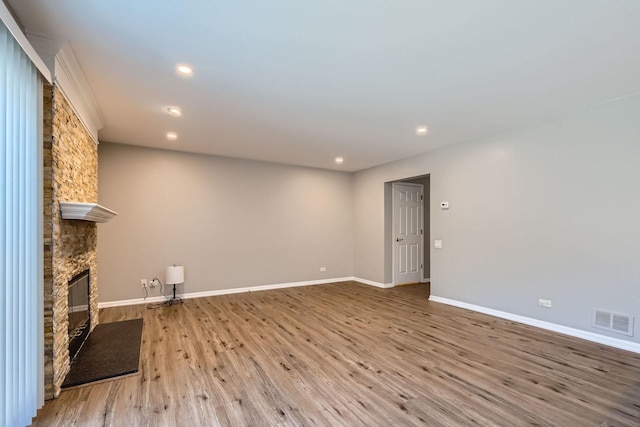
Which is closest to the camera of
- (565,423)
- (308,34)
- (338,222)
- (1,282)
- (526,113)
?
(1,282)

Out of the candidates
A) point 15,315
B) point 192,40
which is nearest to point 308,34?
point 192,40

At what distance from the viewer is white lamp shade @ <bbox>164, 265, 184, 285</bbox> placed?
5.12 meters

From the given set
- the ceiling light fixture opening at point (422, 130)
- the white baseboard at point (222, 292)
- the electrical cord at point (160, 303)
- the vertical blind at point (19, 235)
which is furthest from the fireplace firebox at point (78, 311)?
the ceiling light fixture opening at point (422, 130)

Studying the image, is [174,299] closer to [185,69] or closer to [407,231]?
[185,69]

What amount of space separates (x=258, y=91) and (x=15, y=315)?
2623 millimetres

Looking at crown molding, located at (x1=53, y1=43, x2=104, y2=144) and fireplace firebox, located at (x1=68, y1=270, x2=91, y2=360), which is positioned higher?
crown molding, located at (x1=53, y1=43, x2=104, y2=144)

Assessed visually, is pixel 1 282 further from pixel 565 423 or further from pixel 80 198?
pixel 565 423

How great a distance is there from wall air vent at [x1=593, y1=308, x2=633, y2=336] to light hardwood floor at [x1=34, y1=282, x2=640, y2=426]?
0.24 m

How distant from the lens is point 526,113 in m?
3.66

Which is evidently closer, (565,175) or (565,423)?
(565,423)

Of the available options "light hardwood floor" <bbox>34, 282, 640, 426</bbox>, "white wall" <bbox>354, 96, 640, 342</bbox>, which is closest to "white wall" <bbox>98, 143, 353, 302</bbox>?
"light hardwood floor" <bbox>34, 282, 640, 426</bbox>

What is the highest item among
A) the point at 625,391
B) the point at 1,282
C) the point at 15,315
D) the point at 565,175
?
the point at 565,175

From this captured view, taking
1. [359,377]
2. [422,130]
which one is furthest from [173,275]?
[422,130]

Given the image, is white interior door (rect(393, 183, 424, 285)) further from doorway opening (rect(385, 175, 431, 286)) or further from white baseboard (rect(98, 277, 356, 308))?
white baseboard (rect(98, 277, 356, 308))
